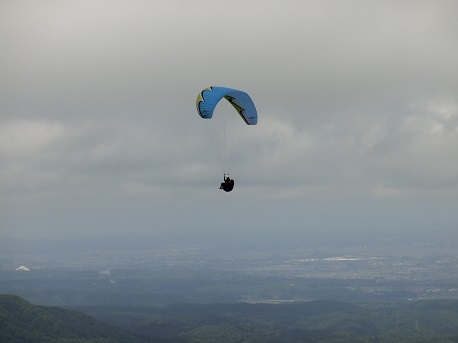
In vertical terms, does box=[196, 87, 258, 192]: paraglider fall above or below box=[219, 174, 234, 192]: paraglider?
above

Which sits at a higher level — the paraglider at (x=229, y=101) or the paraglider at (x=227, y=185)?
the paraglider at (x=229, y=101)

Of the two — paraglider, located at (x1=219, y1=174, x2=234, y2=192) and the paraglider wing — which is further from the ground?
the paraglider wing

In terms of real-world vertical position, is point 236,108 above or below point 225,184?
above

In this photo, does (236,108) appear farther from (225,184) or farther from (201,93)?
(225,184)

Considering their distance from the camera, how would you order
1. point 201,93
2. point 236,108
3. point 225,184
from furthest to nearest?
point 236,108 → point 201,93 → point 225,184

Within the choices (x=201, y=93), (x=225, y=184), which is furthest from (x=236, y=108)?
(x=225, y=184)
